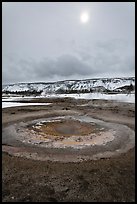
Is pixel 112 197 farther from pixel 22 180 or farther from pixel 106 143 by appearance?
pixel 106 143

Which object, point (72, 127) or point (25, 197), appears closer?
point (25, 197)

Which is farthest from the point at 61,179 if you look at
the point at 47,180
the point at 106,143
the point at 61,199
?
the point at 106,143

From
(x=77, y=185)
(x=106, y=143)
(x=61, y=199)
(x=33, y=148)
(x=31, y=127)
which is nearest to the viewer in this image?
(x=61, y=199)

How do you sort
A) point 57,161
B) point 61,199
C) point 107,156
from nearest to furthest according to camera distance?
point 61,199
point 57,161
point 107,156

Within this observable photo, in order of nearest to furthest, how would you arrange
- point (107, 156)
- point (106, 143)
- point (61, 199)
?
1. point (61, 199)
2. point (107, 156)
3. point (106, 143)

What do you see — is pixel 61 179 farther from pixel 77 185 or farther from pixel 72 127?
pixel 72 127

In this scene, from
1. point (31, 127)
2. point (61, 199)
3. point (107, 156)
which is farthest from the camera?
point (31, 127)

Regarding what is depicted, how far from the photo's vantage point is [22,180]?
5980 millimetres

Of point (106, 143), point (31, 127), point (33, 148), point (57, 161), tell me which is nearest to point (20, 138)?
point (33, 148)

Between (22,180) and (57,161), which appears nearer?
(22,180)

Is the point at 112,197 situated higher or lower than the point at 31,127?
lower

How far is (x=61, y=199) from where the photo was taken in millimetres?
5152

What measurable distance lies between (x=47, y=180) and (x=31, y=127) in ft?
24.0

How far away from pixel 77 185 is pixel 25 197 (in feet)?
4.87
